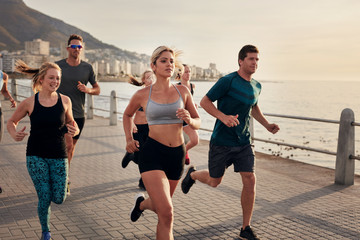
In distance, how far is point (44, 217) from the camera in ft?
14.0

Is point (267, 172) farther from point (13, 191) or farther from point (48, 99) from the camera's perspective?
point (48, 99)

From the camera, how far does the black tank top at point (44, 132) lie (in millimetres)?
4258

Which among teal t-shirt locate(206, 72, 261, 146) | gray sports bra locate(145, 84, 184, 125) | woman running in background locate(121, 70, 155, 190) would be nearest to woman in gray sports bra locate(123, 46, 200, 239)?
gray sports bra locate(145, 84, 184, 125)

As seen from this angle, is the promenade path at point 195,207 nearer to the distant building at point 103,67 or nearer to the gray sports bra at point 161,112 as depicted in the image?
the gray sports bra at point 161,112

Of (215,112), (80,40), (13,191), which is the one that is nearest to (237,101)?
(215,112)

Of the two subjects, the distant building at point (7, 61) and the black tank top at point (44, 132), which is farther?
the distant building at point (7, 61)

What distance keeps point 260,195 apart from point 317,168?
2913 millimetres

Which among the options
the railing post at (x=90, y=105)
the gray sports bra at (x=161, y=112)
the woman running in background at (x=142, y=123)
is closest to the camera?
the gray sports bra at (x=161, y=112)

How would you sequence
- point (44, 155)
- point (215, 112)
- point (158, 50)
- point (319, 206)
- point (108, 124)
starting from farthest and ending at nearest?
1. point (108, 124)
2. point (319, 206)
3. point (215, 112)
4. point (44, 155)
5. point (158, 50)

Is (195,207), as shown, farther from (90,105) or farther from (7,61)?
(7,61)

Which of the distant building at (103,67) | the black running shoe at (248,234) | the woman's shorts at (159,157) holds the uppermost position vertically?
the distant building at (103,67)

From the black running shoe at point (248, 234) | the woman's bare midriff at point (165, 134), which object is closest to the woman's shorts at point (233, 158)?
the black running shoe at point (248, 234)

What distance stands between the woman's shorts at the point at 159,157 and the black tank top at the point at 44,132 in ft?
3.27

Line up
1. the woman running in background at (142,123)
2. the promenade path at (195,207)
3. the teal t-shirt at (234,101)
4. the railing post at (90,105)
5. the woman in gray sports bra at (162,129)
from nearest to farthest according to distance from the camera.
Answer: the woman in gray sports bra at (162,129) < the teal t-shirt at (234,101) < the promenade path at (195,207) < the woman running in background at (142,123) < the railing post at (90,105)
